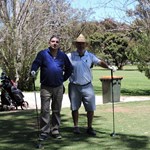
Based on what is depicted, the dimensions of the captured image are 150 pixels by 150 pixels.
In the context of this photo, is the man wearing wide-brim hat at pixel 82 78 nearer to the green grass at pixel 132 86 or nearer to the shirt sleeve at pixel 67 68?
the shirt sleeve at pixel 67 68

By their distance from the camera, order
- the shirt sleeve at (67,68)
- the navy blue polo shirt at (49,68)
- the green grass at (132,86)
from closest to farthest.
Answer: the navy blue polo shirt at (49,68), the shirt sleeve at (67,68), the green grass at (132,86)

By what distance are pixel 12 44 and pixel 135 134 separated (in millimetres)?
14026

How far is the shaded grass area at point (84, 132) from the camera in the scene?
22.5 ft

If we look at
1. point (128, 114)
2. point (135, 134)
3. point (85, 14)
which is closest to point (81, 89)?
point (135, 134)

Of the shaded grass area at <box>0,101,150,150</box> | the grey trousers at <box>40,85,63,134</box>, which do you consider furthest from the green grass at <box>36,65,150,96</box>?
the grey trousers at <box>40,85,63,134</box>

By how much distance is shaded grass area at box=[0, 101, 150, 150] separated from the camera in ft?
22.5

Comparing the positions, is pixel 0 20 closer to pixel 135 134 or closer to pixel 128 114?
pixel 128 114

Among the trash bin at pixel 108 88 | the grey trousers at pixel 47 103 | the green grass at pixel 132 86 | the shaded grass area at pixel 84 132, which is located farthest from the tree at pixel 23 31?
the grey trousers at pixel 47 103

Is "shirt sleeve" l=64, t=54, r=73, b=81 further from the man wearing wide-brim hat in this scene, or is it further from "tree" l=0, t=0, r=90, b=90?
"tree" l=0, t=0, r=90, b=90

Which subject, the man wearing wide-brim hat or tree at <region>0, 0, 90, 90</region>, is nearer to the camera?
the man wearing wide-brim hat

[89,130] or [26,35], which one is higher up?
[26,35]

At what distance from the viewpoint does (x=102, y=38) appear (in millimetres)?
76688

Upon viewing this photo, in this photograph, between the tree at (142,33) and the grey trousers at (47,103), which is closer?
the grey trousers at (47,103)

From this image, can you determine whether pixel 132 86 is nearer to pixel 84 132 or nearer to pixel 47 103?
pixel 84 132
